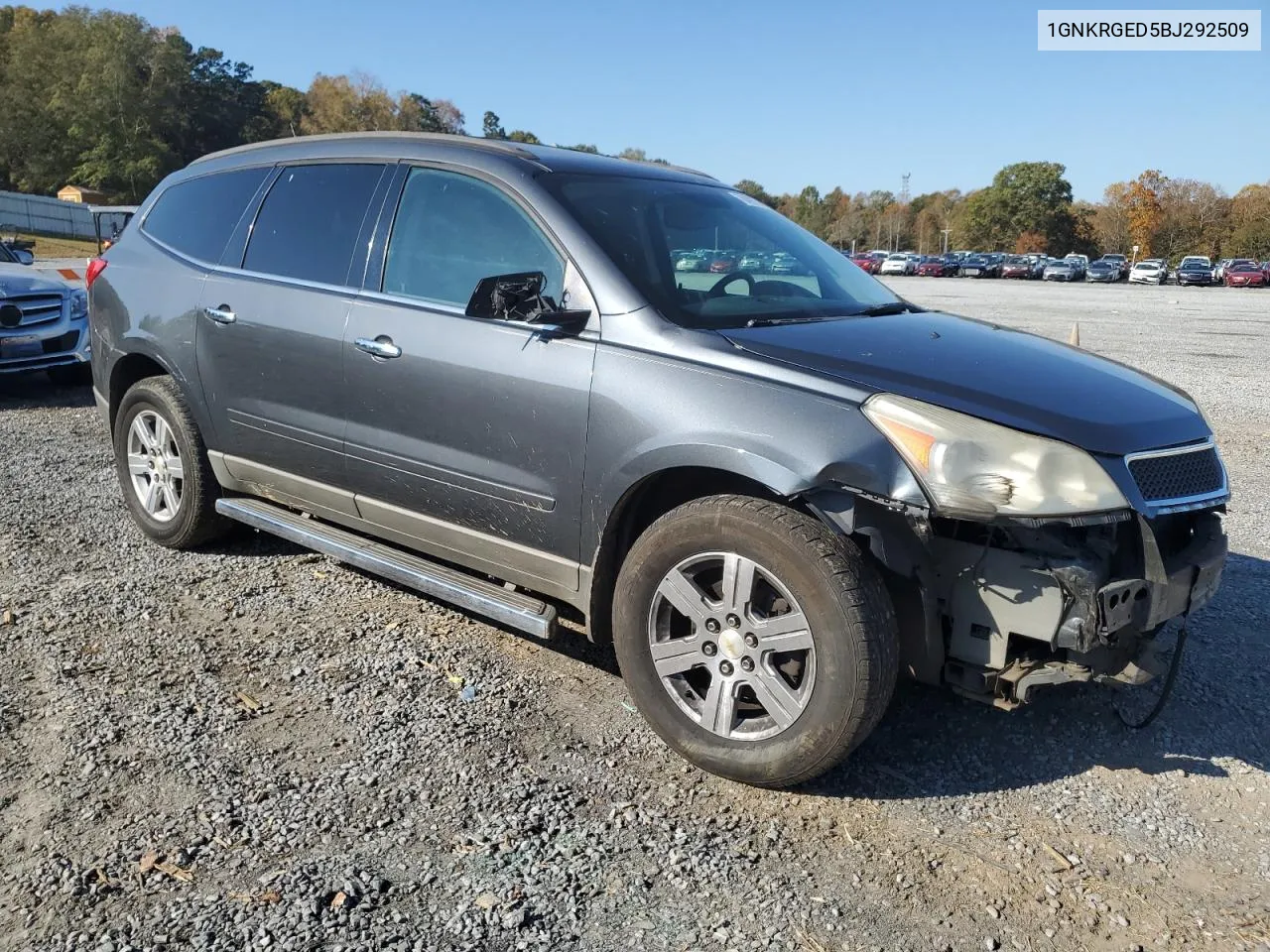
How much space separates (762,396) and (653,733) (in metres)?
1.24

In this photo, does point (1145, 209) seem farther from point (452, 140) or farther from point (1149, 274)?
point (452, 140)

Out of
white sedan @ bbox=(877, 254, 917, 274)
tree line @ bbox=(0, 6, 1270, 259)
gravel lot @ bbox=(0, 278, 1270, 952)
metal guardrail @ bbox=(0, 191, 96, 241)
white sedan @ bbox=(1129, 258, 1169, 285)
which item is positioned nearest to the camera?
gravel lot @ bbox=(0, 278, 1270, 952)

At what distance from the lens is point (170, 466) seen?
16.5 feet

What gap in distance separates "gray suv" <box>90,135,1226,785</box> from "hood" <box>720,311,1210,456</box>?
0.6 inches

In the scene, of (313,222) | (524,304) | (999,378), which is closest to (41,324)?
(313,222)

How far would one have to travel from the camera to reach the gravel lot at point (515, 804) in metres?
2.50

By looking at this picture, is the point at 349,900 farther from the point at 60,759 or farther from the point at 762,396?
the point at 762,396

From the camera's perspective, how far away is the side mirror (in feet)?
11.1

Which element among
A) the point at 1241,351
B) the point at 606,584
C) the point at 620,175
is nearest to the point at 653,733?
the point at 606,584

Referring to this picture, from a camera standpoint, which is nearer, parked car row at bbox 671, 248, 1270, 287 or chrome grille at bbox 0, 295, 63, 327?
chrome grille at bbox 0, 295, 63, 327

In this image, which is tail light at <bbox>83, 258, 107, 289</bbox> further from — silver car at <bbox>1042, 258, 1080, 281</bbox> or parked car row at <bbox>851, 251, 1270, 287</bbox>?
silver car at <bbox>1042, 258, 1080, 281</bbox>

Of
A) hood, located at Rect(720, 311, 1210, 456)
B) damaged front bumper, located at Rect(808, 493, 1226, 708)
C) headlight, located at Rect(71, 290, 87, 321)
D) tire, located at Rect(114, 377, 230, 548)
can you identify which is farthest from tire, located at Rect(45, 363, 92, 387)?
damaged front bumper, located at Rect(808, 493, 1226, 708)

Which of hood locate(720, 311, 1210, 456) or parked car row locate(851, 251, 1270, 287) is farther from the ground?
parked car row locate(851, 251, 1270, 287)

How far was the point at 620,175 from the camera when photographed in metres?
4.06
